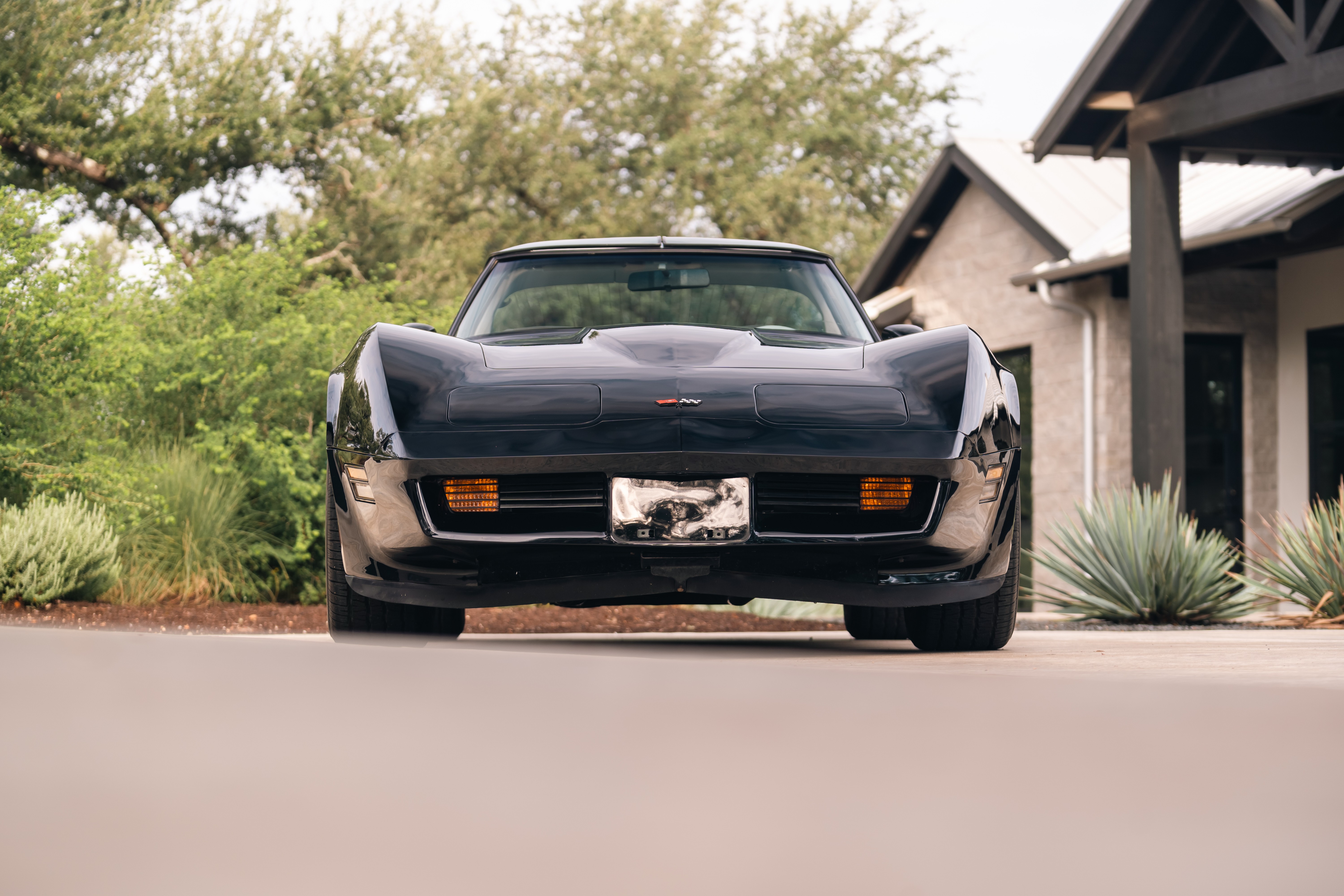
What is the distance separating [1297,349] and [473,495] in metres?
12.8

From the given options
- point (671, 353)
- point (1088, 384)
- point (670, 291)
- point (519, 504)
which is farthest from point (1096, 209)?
point (519, 504)

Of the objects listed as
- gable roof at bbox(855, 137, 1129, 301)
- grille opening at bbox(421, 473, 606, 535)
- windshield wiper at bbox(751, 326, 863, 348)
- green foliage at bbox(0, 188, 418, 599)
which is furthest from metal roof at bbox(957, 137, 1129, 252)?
grille opening at bbox(421, 473, 606, 535)

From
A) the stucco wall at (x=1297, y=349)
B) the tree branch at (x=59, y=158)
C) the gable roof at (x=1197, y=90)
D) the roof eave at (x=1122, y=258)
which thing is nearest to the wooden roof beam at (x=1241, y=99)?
the gable roof at (x=1197, y=90)

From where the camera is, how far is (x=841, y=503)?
3.18m

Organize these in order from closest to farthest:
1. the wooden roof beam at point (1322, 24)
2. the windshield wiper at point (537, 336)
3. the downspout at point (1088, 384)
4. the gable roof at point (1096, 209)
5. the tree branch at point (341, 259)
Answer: the windshield wiper at point (537, 336)
the wooden roof beam at point (1322, 24)
the gable roof at point (1096, 209)
the downspout at point (1088, 384)
the tree branch at point (341, 259)

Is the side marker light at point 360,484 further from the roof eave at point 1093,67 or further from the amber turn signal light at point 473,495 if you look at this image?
the roof eave at point 1093,67

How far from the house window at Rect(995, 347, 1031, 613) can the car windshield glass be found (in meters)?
10.8

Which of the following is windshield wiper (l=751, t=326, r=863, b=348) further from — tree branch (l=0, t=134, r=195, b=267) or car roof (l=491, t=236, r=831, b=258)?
tree branch (l=0, t=134, r=195, b=267)

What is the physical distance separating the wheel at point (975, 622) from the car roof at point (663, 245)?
1293mm

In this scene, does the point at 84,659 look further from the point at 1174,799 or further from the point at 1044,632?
the point at 1044,632

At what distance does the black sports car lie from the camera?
308cm

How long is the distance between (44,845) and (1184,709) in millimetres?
1151

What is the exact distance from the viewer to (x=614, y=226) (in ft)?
93.7

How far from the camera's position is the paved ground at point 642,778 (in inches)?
47.2
